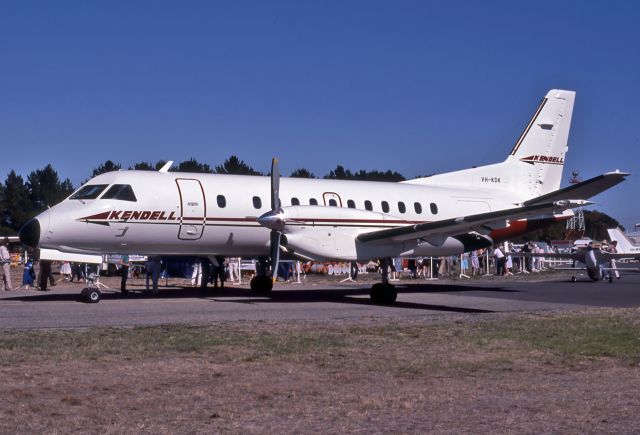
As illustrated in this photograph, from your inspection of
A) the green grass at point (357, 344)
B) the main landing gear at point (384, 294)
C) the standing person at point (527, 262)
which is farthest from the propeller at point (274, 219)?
the standing person at point (527, 262)

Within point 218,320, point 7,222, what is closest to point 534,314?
point 218,320

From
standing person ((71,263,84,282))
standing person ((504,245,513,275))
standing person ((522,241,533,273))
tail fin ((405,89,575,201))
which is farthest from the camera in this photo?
standing person ((522,241,533,273))

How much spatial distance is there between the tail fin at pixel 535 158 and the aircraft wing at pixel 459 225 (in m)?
6.60

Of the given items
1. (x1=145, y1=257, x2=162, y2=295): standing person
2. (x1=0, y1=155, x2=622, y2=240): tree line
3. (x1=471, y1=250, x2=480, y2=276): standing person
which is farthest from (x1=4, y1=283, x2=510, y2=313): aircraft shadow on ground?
(x1=0, y1=155, x2=622, y2=240): tree line

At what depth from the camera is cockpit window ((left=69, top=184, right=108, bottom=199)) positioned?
2100 cm

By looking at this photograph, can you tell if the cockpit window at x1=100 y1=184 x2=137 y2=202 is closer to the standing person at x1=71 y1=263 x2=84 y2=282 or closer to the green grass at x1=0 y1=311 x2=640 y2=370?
the green grass at x1=0 y1=311 x2=640 y2=370

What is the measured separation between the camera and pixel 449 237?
75.0ft

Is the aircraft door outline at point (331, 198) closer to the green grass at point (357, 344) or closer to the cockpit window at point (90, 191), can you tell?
the cockpit window at point (90, 191)

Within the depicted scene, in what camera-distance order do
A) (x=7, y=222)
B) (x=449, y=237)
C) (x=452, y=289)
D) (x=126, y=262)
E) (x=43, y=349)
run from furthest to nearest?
(x=7, y=222), (x=452, y=289), (x=126, y=262), (x=449, y=237), (x=43, y=349)

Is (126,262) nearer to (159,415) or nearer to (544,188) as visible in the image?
(544,188)

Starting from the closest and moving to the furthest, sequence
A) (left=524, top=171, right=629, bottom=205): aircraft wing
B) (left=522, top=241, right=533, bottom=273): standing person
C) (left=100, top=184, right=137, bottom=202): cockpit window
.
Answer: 1. (left=524, top=171, right=629, bottom=205): aircraft wing
2. (left=100, top=184, right=137, bottom=202): cockpit window
3. (left=522, top=241, right=533, bottom=273): standing person

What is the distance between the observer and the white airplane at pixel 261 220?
66.7ft

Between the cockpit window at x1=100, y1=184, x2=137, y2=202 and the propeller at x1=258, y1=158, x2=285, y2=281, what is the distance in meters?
3.45

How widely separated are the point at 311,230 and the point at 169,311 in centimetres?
445
